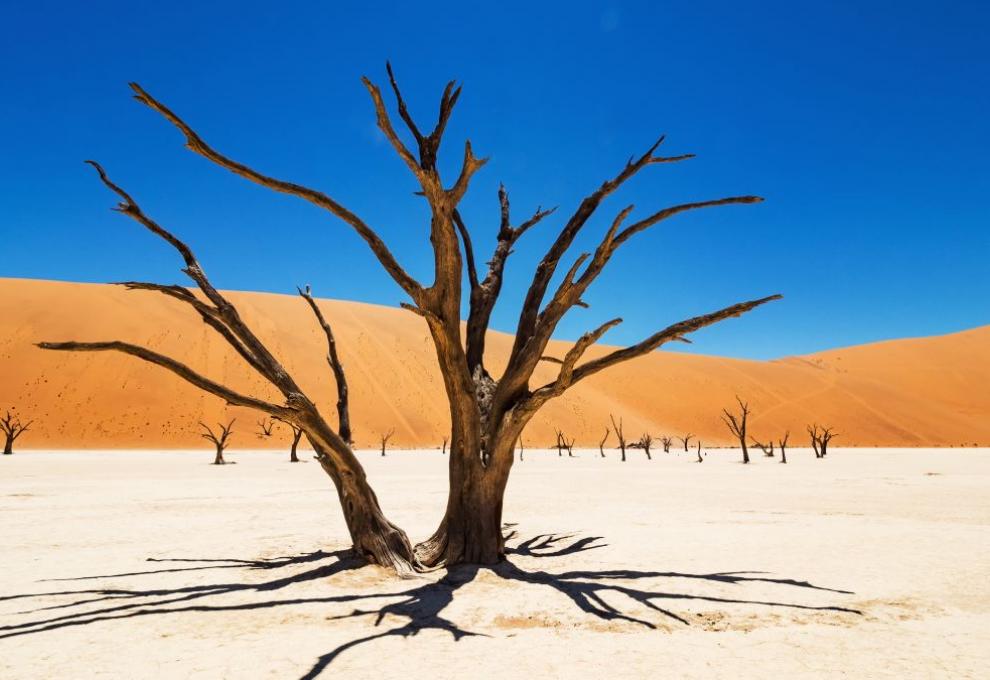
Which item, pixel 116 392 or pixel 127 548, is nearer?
pixel 127 548

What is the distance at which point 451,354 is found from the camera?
5.93 meters

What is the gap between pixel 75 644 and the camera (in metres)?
4.04

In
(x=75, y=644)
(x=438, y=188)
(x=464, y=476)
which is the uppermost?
(x=438, y=188)

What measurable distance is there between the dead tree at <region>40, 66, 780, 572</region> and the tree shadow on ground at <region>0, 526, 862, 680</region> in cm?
48

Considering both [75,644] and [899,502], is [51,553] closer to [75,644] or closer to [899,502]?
[75,644]

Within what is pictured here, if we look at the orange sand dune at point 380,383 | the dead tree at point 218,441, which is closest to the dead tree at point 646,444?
the orange sand dune at point 380,383

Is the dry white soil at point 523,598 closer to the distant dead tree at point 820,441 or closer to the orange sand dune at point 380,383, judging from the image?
the distant dead tree at point 820,441

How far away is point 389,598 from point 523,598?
3.71 ft

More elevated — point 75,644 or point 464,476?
point 464,476

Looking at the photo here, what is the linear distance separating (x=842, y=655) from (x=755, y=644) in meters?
0.50

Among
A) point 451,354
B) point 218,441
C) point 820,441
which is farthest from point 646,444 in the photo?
point 451,354

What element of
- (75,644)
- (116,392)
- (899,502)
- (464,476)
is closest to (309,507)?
(464,476)

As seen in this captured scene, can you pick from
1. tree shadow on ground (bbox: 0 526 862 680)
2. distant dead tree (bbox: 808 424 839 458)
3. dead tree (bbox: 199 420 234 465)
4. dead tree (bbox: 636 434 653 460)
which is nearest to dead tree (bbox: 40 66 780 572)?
tree shadow on ground (bbox: 0 526 862 680)

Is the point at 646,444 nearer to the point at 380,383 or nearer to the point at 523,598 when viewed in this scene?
the point at 380,383
